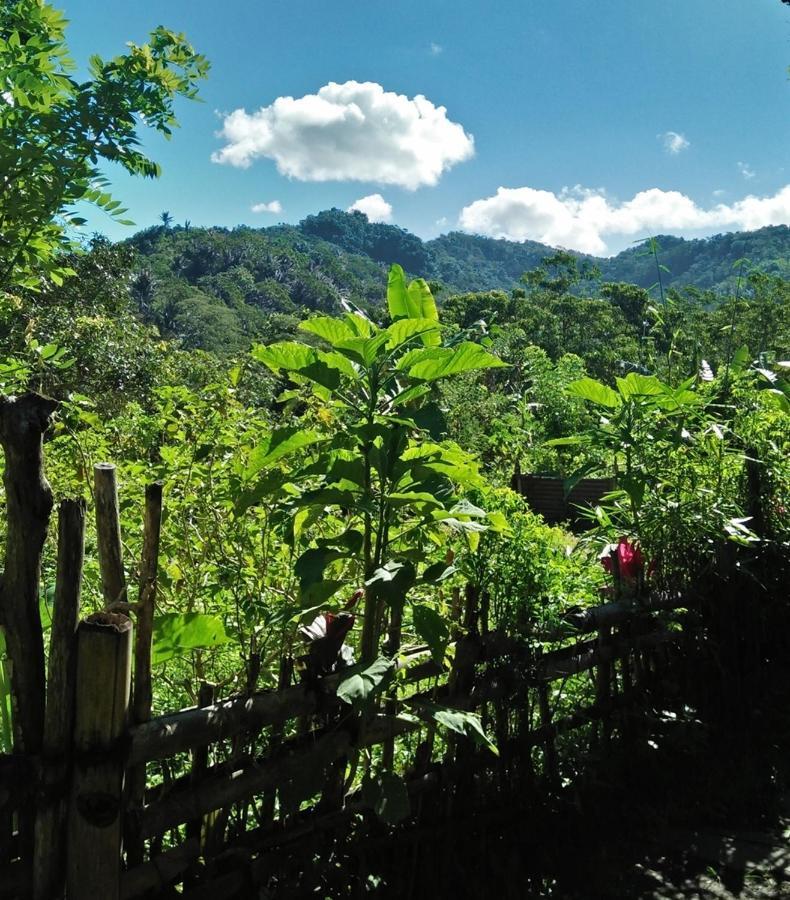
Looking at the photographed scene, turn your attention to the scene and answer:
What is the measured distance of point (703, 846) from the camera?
267cm

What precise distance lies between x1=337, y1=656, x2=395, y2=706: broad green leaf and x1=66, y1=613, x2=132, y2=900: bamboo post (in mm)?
480

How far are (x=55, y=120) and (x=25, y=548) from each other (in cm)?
203

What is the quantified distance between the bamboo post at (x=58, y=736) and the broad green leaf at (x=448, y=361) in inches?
34.2

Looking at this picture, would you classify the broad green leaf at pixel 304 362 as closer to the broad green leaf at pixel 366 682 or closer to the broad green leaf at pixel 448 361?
the broad green leaf at pixel 448 361

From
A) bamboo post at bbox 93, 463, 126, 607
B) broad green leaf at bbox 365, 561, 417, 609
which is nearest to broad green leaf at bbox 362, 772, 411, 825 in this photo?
broad green leaf at bbox 365, 561, 417, 609

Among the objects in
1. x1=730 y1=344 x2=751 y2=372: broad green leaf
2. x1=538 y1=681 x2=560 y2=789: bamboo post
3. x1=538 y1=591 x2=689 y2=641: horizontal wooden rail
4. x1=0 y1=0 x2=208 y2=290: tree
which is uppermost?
x1=0 y1=0 x2=208 y2=290: tree

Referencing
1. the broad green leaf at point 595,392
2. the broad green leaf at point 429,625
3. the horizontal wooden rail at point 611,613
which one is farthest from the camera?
the broad green leaf at point 595,392

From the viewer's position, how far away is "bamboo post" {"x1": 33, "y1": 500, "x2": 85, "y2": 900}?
149cm

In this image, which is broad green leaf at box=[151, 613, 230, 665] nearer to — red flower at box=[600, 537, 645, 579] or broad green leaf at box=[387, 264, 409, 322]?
broad green leaf at box=[387, 264, 409, 322]

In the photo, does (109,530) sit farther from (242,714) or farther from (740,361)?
(740,361)

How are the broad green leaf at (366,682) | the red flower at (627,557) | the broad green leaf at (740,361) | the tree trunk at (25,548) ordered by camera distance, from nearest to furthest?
the tree trunk at (25,548) → the broad green leaf at (366,682) → the red flower at (627,557) → the broad green leaf at (740,361)

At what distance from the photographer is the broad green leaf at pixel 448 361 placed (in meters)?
1.84

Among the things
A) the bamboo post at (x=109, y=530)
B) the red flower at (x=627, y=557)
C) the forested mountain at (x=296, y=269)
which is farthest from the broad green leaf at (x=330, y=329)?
the forested mountain at (x=296, y=269)

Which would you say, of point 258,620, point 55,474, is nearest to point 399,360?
point 258,620
